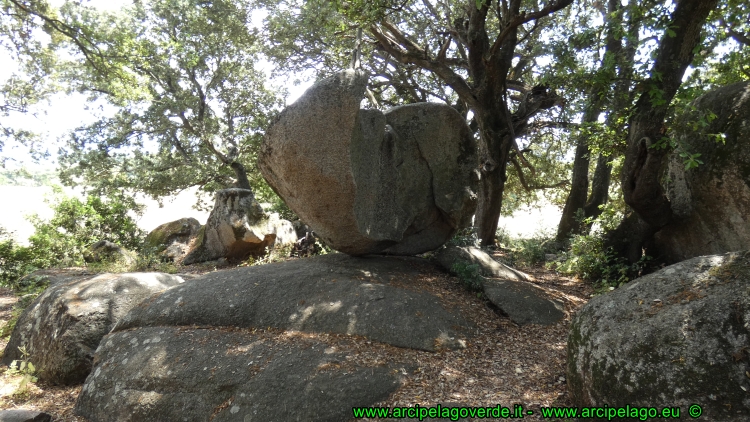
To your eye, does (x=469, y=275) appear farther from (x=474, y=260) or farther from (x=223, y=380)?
(x=223, y=380)

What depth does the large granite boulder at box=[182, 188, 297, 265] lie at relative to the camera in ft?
41.3

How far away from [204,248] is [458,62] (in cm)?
988

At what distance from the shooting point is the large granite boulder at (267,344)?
14.6 feet

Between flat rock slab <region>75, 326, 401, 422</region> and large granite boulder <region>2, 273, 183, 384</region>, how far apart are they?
82 cm

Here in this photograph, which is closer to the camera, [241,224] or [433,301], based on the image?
[433,301]

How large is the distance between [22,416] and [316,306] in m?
3.55

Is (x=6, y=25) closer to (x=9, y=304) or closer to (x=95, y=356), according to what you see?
(x=9, y=304)

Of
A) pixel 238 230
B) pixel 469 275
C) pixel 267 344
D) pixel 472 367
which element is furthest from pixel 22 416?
pixel 238 230

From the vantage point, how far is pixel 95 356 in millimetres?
5879

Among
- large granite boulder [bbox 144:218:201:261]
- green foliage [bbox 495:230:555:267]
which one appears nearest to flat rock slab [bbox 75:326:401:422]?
green foliage [bbox 495:230:555:267]

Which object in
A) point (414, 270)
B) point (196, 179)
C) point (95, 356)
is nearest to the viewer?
point (95, 356)

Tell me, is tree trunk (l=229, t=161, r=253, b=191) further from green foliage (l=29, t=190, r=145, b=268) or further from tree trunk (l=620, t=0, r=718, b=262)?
tree trunk (l=620, t=0, r=718, b=262)

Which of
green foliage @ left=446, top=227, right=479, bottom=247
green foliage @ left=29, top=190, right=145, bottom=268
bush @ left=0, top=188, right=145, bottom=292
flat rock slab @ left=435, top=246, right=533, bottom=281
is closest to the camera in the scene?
flat rock slab @ left=435, top=246, right=533, bottom=281

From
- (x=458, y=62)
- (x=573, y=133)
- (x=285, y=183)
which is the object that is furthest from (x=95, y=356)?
(x=573, y=133)
